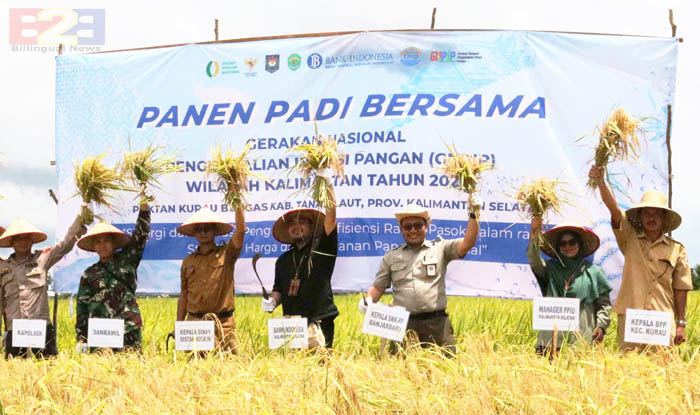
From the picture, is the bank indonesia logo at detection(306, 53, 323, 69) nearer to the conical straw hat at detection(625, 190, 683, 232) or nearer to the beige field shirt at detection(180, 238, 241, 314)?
the beige field shirt at detection(180, 238, 241, 314)

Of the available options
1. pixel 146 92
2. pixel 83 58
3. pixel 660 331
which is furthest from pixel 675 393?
pixel 83 58

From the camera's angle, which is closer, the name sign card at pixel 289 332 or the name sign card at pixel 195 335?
the name sign card at pixel 289 332

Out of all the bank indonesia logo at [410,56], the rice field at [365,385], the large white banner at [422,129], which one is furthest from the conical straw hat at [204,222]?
the bank indonesia logo at [410,56]

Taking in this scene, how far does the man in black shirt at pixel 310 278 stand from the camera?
580 cm

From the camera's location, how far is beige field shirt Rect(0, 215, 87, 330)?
6.39 metres

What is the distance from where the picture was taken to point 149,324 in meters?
7.57

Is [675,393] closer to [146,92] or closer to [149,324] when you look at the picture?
[149,324]

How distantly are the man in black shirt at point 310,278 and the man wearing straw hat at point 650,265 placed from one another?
6.71 ft

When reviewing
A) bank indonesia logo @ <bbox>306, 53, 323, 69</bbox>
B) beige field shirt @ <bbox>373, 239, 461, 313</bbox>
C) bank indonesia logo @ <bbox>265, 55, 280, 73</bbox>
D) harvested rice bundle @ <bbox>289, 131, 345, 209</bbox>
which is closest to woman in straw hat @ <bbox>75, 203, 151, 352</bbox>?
harvested rice bundle @ <bbox>289, 131, 345, 209</bbox>

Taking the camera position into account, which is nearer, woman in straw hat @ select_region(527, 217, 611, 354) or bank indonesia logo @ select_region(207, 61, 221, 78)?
woman in straw hat @ select_region(527, 217, 611, 354)

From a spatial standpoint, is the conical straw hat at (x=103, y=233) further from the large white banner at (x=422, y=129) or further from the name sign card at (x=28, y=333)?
the large white banner at (x=422, y=129)

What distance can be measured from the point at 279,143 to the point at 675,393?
179 inches

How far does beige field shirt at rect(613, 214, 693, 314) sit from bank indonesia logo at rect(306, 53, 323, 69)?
10.9 ft

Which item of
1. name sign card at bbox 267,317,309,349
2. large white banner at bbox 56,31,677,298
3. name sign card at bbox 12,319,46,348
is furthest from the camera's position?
large white banner at bbox 56,31,677,298
